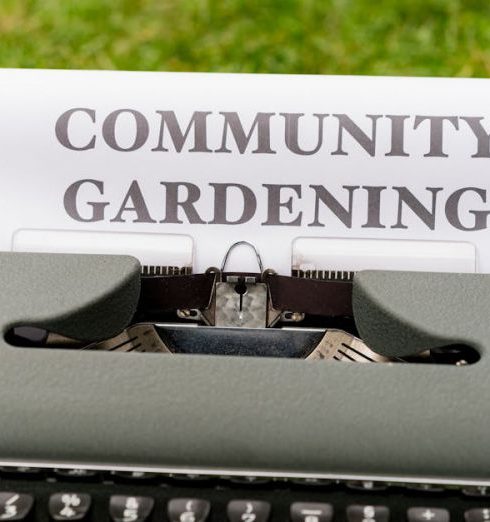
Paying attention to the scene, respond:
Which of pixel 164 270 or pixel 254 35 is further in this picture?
pixel 254 35

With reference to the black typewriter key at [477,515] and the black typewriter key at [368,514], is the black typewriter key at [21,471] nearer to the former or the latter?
the black typewriter key at [368,514]

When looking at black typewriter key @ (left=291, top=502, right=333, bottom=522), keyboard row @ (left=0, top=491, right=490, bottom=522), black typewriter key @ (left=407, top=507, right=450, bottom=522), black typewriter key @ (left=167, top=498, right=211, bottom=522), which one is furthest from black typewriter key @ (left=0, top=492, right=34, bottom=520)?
black typewriter key @ (left=407, top=507, right=450, bottom=522)

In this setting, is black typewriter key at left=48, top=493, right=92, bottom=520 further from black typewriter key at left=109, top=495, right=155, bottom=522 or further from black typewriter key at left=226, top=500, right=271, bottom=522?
black typewriter key at left=226, top=500, right=271, bottom=522

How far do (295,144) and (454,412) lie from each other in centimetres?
41

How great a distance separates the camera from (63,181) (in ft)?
3.92

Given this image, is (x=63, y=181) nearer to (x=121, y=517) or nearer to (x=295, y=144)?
(x=295, y=144)

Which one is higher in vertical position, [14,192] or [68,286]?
[14,192]

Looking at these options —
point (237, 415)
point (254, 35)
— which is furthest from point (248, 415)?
point (254, 35)

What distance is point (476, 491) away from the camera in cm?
90

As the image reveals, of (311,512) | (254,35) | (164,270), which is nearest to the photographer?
(311,512)

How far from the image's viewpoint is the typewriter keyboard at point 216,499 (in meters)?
0.87

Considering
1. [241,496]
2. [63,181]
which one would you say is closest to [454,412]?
[241,496]

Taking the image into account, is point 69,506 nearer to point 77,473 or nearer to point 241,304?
point 77,473

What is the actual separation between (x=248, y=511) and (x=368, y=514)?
0.11 metres
